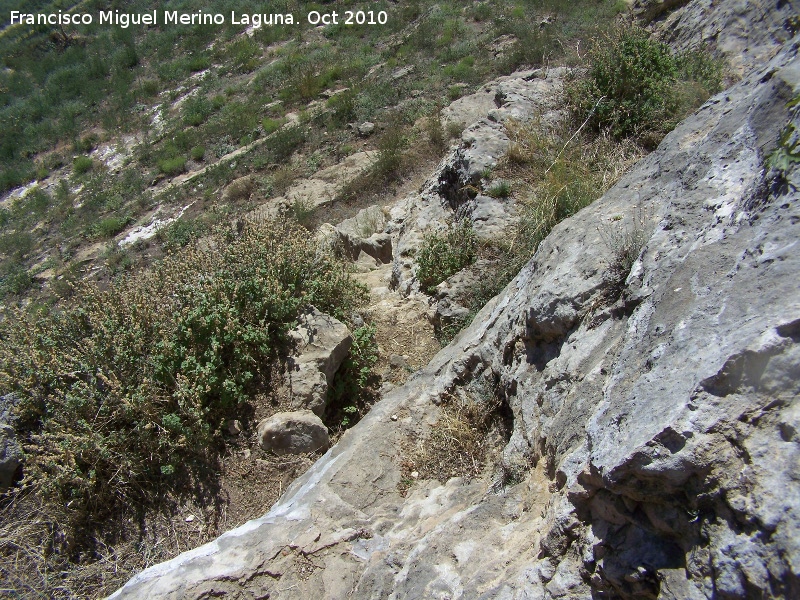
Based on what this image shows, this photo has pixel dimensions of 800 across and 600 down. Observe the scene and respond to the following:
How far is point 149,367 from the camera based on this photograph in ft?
13.2

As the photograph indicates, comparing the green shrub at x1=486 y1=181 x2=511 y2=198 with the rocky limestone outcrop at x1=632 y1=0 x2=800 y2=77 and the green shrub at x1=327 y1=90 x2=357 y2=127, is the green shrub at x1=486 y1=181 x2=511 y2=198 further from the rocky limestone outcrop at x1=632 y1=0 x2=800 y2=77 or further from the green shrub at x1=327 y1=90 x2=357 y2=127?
the green shrub at x1=327 y1=90 x2=357 y2=127

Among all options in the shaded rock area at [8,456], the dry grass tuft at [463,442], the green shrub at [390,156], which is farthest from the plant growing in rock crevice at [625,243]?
the green shrub at [390,156]

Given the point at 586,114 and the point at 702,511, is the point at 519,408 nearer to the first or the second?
the point at 702,511

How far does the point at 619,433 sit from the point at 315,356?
2940 millimetres

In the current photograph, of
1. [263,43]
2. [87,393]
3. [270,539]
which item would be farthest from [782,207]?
[263,43]

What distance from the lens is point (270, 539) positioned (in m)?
2.87

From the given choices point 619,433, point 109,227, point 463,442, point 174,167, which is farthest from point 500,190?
point 174,167

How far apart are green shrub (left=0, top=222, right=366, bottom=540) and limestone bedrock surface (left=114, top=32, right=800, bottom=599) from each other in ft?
3.21

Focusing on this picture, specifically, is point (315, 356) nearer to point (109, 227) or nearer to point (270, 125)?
point (109, 227)

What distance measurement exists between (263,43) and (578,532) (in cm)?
1695

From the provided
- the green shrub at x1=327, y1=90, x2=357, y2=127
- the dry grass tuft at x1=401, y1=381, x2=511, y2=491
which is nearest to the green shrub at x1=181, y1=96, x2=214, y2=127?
the green shrub at x1=327, y1=90, x2=357, y2=127

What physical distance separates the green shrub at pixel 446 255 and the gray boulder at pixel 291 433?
6.25ft

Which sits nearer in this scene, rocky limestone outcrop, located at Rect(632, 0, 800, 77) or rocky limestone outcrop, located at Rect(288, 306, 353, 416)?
rocky limestone outcrop, located at Rect(288, 306, 353, 416)

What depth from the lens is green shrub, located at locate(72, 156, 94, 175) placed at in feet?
43.0
